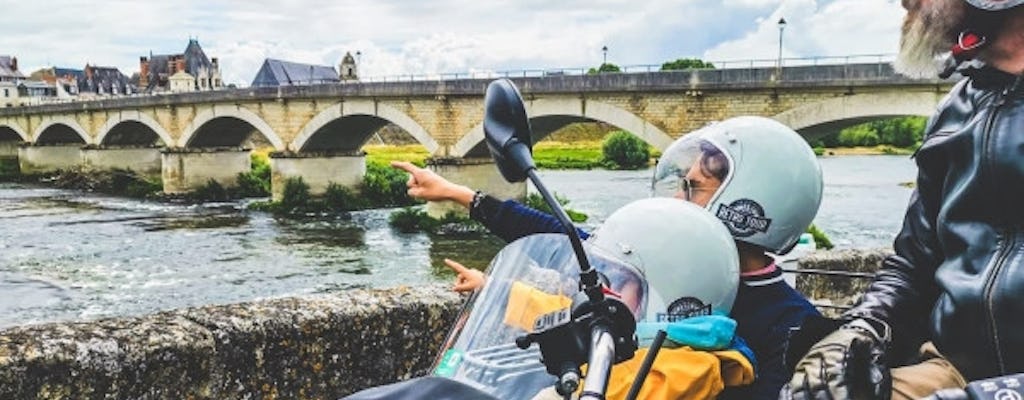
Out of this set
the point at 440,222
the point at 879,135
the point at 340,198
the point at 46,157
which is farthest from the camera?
the point at 879,135

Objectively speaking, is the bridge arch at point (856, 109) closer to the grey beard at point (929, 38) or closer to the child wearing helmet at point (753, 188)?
the child wearing helmet at point (753, 188)

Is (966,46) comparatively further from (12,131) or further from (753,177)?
(12,131)

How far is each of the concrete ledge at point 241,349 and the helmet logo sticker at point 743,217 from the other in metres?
1.20

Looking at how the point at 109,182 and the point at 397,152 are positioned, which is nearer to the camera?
the point at 109,182

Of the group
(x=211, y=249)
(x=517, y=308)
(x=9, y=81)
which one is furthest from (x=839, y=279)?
(x=9, y=81)

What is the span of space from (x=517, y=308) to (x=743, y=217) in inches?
45.2

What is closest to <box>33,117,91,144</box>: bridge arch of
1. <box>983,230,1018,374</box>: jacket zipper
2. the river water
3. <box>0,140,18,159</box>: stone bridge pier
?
<box>0,140,18,159</box>: stone bridge pier

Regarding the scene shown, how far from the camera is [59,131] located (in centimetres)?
5112

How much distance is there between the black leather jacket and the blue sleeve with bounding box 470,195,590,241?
44.3 inches

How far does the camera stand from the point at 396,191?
3303cm

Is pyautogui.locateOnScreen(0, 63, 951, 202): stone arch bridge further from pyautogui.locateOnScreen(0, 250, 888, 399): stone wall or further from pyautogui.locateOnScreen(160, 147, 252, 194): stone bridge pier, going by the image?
pyautogui.locateOnScreen(0, 250, 888, 399): stone wall

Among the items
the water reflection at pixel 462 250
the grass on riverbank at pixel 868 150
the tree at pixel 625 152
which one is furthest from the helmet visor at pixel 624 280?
the grass on riverbank at pixel 868 150

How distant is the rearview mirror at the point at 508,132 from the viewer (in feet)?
5.14

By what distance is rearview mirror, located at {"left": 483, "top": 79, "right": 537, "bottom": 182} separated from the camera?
1.57 meters
